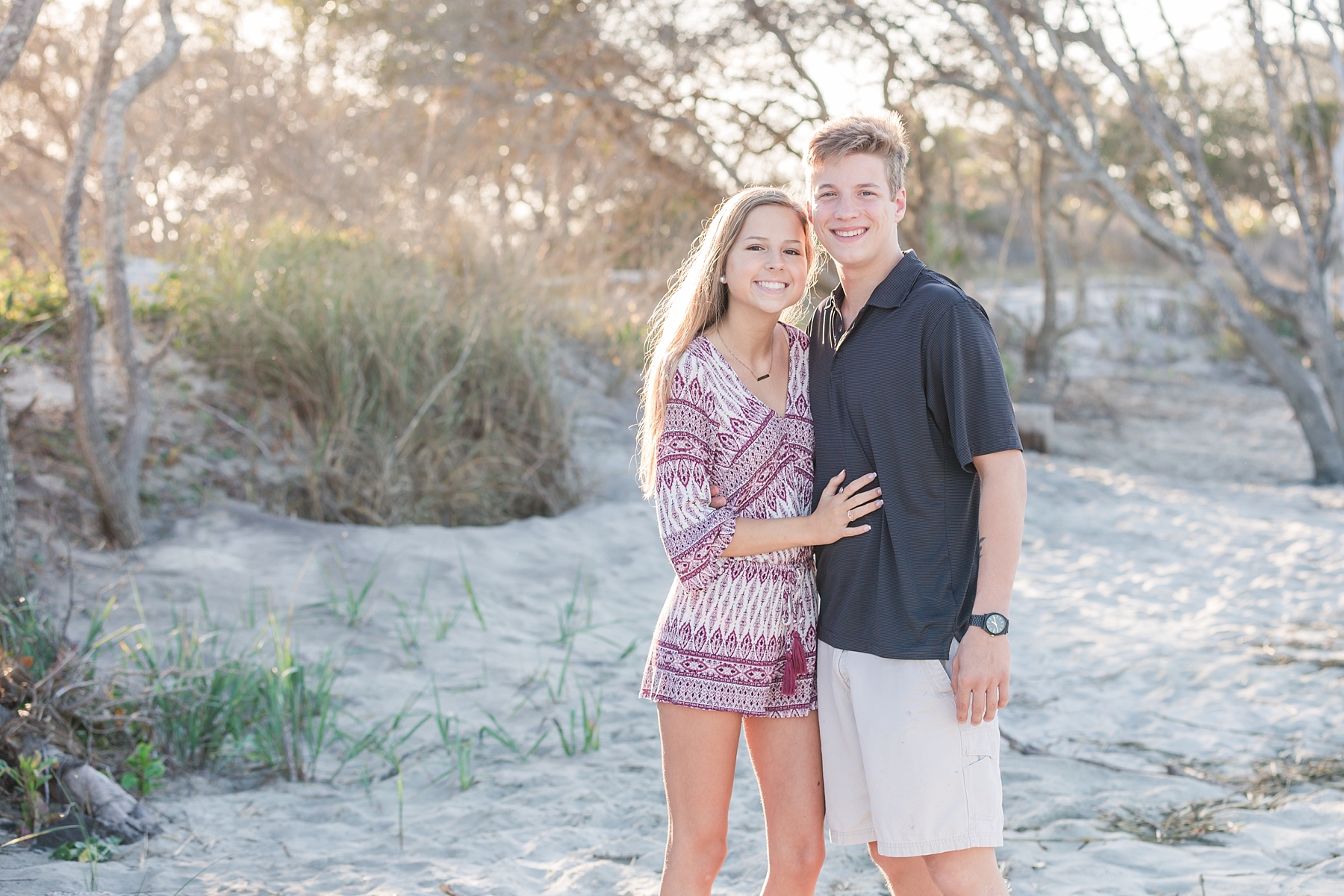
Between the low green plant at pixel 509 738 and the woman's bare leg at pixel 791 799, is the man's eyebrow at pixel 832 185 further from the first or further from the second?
the low green plant at pixel 509 738

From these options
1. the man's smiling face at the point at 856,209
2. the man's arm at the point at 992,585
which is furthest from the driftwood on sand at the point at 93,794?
the man's smiling face at the point at 856,209

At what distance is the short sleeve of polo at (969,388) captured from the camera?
2.00 meters

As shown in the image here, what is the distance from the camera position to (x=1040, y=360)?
12.2m

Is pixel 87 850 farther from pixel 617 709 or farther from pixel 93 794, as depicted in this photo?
pixel 617 709

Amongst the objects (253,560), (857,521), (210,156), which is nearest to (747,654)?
(857,521)

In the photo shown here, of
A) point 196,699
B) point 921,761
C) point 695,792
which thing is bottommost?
point 196,699

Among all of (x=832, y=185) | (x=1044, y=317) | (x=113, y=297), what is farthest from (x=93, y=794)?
(x=1044, y=317)

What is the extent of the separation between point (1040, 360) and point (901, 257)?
1063 cm

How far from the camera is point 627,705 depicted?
443cm

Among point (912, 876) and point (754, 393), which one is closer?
point (912, 876)

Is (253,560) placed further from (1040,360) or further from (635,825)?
(1040,360)

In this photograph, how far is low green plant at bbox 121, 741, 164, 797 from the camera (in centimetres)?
338

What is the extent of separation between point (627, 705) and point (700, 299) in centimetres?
251

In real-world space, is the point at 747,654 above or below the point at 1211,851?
above
